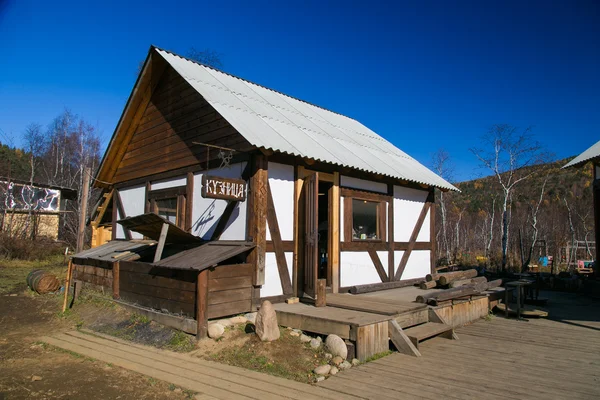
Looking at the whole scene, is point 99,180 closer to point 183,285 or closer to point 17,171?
point 183,285

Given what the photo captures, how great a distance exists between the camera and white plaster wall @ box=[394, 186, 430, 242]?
11493 mm

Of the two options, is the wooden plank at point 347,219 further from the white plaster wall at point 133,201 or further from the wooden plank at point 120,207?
the wooden plank at point 120,207

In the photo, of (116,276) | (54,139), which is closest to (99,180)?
(116,276)

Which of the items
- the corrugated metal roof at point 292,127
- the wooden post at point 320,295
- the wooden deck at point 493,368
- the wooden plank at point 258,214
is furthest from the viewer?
the corrugated metal roof at point 292,127

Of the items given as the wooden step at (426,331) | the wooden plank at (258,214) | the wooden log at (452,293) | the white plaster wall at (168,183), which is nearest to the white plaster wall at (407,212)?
the wooden log at (452,293)

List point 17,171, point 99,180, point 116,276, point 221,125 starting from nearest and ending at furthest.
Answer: point 221,125
point 116,276
point 99,180
point 17,171

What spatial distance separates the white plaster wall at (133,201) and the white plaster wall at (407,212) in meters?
6.75

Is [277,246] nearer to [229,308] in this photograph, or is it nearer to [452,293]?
[229,308]

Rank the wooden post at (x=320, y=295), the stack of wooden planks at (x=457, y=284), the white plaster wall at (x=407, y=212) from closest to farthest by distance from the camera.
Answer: the wooden post at (x=320, y=295)
the stack of wooden planks at (x=457, y=284)
the white plaster wall at (x=407, y=212)

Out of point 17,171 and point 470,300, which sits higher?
point 17,171

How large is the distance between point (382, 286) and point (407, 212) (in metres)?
2.58

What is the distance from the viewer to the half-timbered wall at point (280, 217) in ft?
26.7

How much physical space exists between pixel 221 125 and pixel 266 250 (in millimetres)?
2712

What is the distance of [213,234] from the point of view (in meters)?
8.77
